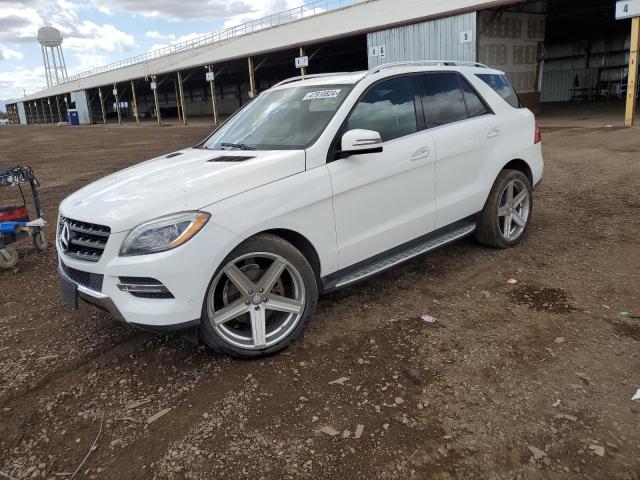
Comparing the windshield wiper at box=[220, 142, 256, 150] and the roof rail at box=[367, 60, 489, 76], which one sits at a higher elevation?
the roof rail at box=[367, 60, 489, 76]

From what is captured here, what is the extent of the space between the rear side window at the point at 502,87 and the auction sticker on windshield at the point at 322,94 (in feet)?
6.04

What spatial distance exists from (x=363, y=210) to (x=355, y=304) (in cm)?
89

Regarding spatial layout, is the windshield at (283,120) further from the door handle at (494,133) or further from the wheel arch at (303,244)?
the door handle at (494,133)

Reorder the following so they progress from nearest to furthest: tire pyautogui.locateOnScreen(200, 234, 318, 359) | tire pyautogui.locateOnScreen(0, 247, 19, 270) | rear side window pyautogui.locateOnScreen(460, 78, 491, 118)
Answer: tire pyautogui.locateOnScreen(200, 234, 318, 359) < rear side window pyautogui.locateOnScreen(460, 78, 491, 118) < tire pyautogui.locateOnScreen(0, 247, 19, 270)

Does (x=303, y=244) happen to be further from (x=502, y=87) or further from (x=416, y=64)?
(x=502, y=87)

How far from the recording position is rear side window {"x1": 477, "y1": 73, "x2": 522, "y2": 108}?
5113 millimetres

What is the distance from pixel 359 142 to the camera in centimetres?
348

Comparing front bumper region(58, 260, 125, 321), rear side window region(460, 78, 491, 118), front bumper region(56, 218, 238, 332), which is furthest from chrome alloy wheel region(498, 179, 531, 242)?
front bumper region(58, 260, 125, 321)

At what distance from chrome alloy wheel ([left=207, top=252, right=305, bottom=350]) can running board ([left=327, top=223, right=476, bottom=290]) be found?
1.21 ft

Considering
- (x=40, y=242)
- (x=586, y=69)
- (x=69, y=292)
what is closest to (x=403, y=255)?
(x=69, y=292)

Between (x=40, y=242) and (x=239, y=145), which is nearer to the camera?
(x=239, y=145)

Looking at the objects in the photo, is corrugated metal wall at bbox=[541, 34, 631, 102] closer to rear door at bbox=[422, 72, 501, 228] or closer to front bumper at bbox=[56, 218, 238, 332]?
rear door at bbox=[422, 72, 501, 228]

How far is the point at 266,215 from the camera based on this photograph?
3.18m

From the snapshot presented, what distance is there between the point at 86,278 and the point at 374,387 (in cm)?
191
